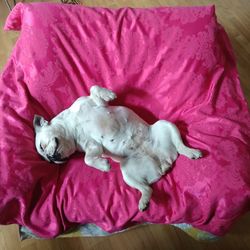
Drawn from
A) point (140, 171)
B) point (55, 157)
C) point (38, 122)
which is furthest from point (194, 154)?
point (38, 122)

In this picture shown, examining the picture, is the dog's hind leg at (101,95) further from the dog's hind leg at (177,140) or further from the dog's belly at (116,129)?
the dog's hind leg at (177,140)

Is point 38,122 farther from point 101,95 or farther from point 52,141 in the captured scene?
point 101,95

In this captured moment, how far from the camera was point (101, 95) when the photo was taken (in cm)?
123

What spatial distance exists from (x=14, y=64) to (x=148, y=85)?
599mm

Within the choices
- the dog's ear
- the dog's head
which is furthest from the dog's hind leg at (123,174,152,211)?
the dog's ear

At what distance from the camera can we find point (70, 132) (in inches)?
48.0

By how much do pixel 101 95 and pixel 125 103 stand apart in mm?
183

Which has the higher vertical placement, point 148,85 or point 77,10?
point 77,10

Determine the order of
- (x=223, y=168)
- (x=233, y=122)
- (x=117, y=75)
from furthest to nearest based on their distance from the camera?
(x=117, y=75) → (x=233, y=122) → (x=223, y=168)

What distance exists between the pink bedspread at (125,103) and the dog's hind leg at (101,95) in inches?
5.2

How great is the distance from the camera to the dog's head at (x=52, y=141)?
1149 millimetres

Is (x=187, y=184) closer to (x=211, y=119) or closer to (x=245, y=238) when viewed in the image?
(x=211, y=119)

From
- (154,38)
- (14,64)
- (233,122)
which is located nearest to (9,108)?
(14,64)

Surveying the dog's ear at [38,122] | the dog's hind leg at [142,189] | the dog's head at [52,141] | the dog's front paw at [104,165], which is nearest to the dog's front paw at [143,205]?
the dog's hind leg at [142,189]
